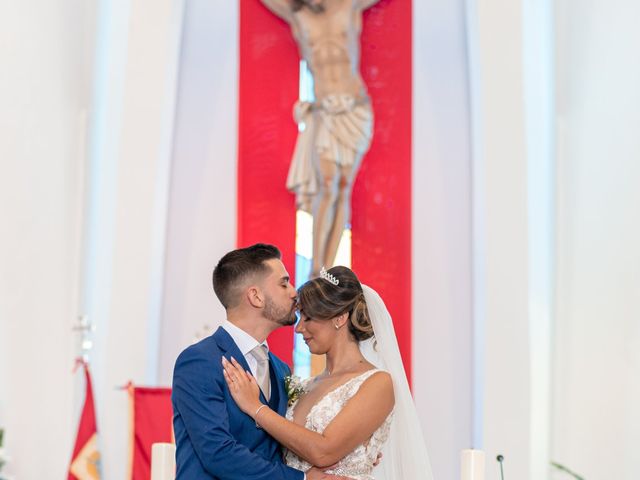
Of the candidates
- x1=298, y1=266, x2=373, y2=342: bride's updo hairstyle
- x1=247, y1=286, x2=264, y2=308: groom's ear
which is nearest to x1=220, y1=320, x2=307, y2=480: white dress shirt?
x1=247, y1=286, x2=264, y2=308: groom's ear

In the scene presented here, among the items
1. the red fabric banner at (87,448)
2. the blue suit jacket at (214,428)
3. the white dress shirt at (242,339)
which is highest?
the white dress shirt at (242,339)

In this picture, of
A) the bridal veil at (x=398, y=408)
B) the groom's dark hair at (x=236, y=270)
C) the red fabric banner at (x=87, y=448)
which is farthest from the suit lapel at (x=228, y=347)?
the red fabric banner at (x=87, y=448)

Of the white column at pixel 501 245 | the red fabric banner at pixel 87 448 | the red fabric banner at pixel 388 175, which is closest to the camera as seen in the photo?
the red fabric banner at pixel 87 448

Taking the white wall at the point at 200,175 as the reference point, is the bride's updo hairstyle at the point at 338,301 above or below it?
below

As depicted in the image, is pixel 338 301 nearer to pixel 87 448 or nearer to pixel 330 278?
pixel 330 278

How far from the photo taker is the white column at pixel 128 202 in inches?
278


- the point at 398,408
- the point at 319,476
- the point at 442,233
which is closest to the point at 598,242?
the point at 442,233

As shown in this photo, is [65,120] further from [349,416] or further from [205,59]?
[349,416]

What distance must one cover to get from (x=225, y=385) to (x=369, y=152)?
4.26 m

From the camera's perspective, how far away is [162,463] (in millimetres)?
3580

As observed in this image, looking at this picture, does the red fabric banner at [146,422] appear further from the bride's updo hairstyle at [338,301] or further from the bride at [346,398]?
the bride's updo hairstyle at [338,301]

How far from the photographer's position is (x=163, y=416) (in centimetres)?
641

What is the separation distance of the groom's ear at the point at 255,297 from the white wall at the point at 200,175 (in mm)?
3880

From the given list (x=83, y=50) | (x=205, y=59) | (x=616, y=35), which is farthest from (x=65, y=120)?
(x=616, y=35)
